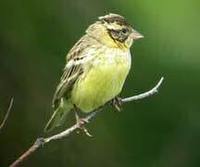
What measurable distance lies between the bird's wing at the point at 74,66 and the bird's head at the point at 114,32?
7 centimetres

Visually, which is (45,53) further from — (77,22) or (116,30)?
(116,30)

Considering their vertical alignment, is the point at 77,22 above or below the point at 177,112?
above

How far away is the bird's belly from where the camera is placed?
4938 millimetres

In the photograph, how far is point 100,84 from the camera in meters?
4.97

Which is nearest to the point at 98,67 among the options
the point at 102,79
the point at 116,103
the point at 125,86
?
the point at 102,79

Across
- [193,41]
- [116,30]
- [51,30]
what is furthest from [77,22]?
[116,30]

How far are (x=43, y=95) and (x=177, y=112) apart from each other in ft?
2.53

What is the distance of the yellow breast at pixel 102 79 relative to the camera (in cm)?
494

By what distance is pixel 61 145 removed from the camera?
6.94m

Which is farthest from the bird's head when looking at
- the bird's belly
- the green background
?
the green background

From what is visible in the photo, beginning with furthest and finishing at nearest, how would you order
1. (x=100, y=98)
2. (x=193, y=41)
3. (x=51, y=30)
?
(x=51, y=30)
(x=193, y=41)
(x=100, y=98)

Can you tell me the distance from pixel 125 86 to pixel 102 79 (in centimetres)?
149

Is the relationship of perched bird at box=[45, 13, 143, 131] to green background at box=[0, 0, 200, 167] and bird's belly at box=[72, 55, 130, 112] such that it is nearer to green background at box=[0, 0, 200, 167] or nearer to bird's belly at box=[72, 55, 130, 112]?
bird's belly at box=[72, 55, 130, 112]

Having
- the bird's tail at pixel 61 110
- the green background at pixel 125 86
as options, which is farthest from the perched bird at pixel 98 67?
the green background at pixel 125 86
